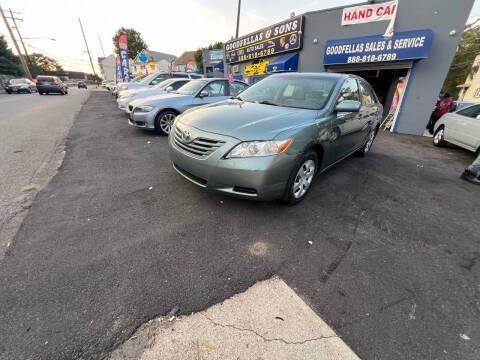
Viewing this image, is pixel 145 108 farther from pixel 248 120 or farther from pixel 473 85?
pixel 473 85

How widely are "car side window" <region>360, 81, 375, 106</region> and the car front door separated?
1.06 feet

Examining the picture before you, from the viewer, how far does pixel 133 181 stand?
361 centimetres

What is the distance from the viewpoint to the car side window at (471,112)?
577 centimetres

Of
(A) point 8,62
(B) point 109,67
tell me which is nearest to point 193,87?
(A) point 8,62

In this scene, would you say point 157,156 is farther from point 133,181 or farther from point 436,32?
point 436,32

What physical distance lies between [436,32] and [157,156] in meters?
9.74

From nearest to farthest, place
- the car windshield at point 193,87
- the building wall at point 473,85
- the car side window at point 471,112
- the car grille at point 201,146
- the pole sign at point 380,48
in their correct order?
the car grille at point 201,146, the car side window at point 471,112, the car windshield at point 193,87, the pole sign at point 380,48, the building wall at point 473,85

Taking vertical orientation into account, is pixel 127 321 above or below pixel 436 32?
below

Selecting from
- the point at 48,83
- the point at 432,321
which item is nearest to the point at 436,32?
the point at 432,321

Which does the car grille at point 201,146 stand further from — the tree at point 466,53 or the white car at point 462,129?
the tree at point 466,53

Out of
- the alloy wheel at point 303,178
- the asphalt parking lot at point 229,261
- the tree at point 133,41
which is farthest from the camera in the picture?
the tree at point 133,41

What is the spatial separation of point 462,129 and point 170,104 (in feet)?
25.4

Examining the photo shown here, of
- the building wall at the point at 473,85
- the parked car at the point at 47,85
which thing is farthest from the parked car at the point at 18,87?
the building wall at the point at 473,85

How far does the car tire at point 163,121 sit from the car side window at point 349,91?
14.4 ft
